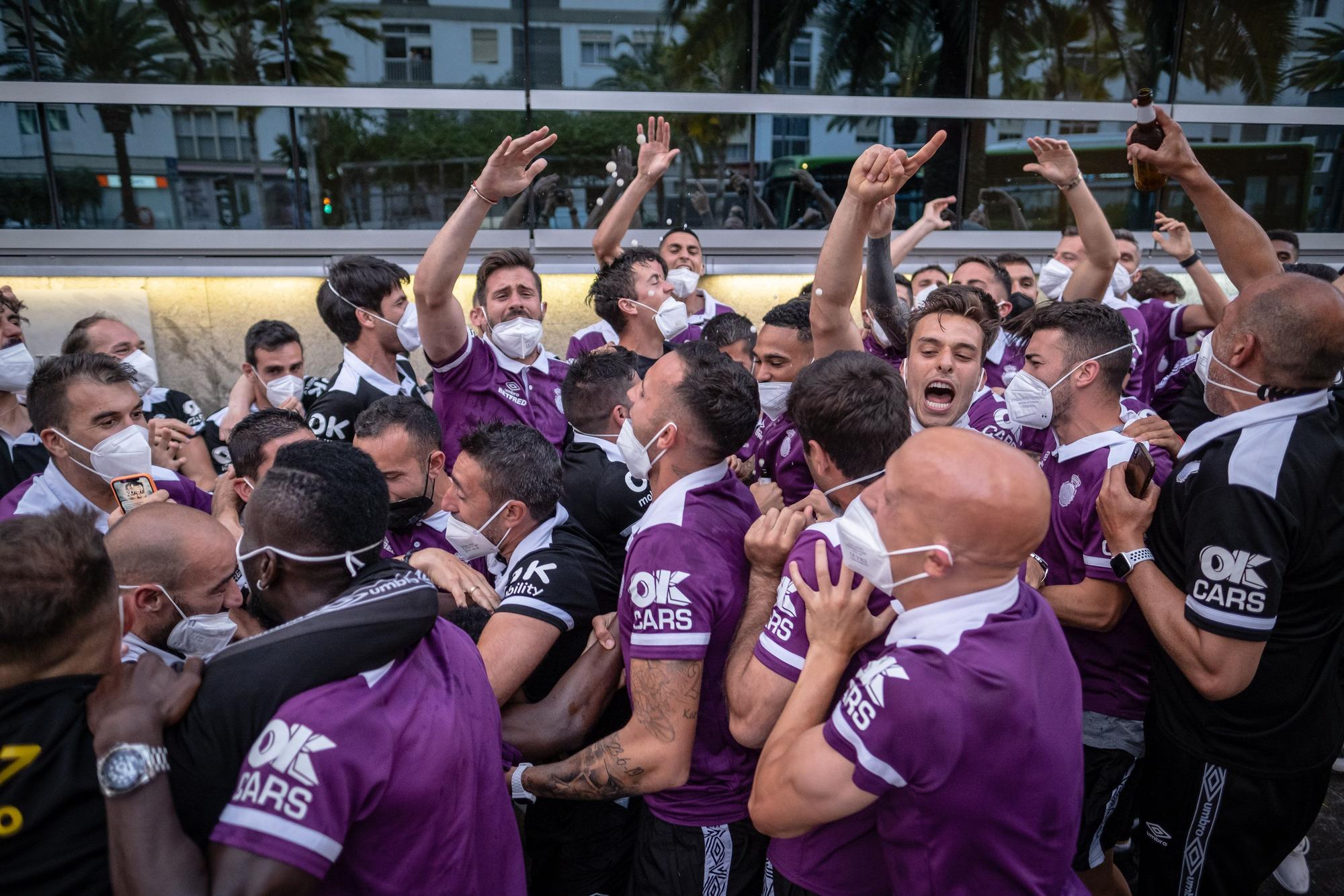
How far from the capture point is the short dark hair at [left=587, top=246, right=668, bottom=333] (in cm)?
543

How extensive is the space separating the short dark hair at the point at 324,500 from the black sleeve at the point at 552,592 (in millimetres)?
676

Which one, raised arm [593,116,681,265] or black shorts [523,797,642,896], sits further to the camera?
raised arm [593,116,681,265]

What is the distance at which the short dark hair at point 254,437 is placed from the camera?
375cm

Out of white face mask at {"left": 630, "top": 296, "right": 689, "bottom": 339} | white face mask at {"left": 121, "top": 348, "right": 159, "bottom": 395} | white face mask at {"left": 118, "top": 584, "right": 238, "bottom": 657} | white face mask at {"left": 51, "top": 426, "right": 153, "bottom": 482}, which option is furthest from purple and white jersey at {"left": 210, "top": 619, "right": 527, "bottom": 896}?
white face mask at {"left": 121, "top": 348, "right": 159, "bottom": 395}

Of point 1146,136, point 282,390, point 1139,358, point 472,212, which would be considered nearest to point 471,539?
point 472,212

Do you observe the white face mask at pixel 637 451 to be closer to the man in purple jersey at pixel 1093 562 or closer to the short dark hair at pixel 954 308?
the man in purple jersey at pixel 1093 562

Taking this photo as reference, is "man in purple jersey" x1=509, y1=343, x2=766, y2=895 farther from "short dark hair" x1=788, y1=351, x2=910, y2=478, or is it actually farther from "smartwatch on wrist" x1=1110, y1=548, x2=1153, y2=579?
"smartwatch on wrist" x1=1110, y1=548, x2=1153, y2=579

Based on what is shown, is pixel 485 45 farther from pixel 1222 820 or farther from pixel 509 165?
pixel 1222 820

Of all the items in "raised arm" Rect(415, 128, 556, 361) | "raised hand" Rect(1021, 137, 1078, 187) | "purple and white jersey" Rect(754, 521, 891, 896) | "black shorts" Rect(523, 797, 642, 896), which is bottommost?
"black shorts" Rect(523, 797, 642, 896)

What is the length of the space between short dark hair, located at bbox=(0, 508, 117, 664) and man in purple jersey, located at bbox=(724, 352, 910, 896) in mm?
1570

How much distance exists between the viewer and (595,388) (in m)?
3.85

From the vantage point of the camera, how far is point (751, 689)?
2.30 metres

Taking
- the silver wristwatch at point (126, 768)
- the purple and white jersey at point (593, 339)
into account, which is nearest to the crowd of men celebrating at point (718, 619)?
the silver wristwatch at point (126, 768)

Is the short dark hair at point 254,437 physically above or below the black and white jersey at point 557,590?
above
